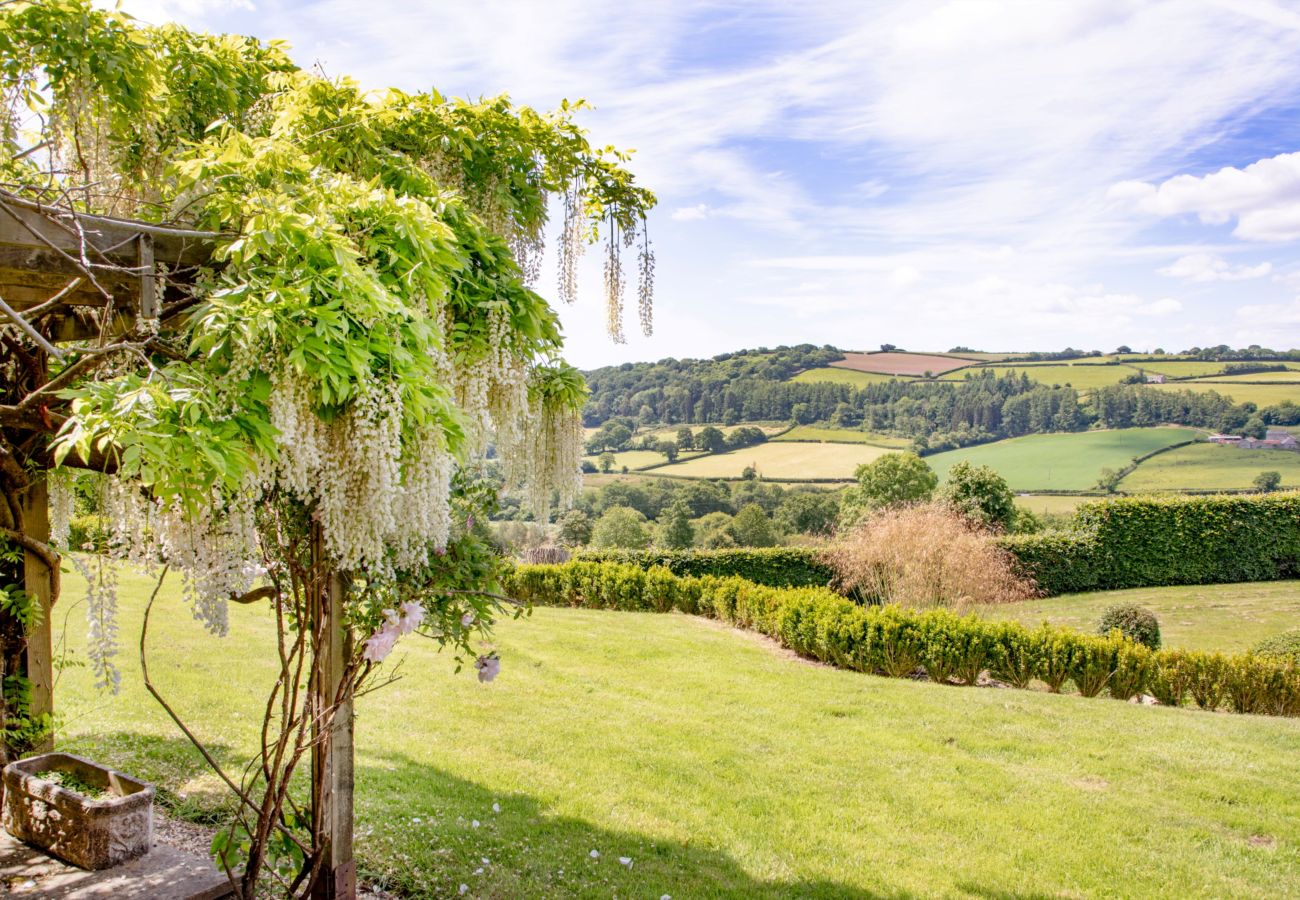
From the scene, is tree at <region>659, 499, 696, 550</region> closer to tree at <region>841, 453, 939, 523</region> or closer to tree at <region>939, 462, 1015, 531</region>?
tree at <region>841, 453, 939, 523</region>

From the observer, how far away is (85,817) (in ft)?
11.0

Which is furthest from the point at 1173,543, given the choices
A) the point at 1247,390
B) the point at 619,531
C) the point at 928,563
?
the point at 1247,390

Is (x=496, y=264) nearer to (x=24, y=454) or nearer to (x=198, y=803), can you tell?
(x=24, y=454)

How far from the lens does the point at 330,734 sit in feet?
9.42

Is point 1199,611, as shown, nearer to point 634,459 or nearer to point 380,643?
point 380,643

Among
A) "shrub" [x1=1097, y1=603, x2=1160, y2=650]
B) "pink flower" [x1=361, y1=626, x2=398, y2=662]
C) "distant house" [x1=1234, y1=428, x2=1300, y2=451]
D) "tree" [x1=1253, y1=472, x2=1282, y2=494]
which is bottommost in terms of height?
"shrub" [x1=1097, y1=603, x2=1160, y2=650]

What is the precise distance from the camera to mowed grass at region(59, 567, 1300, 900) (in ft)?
13.7

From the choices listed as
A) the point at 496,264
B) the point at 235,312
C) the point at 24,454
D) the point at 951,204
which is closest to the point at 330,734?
the point at 235,312

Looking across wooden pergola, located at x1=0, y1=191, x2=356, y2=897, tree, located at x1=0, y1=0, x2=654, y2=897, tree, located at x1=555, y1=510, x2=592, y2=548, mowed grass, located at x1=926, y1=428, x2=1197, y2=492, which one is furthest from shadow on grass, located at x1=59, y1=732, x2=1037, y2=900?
mowed grass, located at x1=926, y1=428, x2=1197, y2=492

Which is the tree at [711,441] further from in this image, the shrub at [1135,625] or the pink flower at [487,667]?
the pink flower at [487,667]

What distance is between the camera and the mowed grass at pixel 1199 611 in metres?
13.4

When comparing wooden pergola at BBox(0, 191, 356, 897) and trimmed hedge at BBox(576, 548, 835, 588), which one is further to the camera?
trimmed hedge at BBox(576, 548, 835, 588)

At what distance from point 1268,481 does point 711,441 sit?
75.5 ft

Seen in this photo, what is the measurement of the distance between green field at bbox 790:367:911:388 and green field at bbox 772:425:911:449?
14.4 feet
